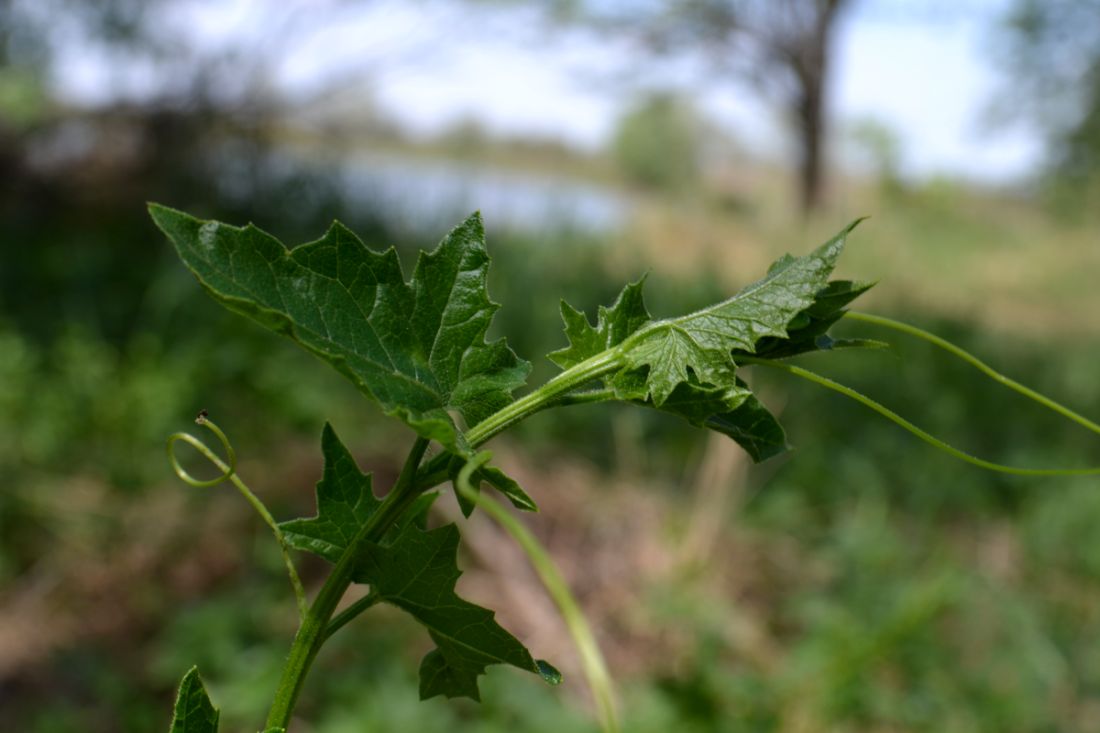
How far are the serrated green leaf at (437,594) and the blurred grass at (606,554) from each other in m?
1.71

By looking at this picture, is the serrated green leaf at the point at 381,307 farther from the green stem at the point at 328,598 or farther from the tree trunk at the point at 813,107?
the tree trunk at the point at 813,107

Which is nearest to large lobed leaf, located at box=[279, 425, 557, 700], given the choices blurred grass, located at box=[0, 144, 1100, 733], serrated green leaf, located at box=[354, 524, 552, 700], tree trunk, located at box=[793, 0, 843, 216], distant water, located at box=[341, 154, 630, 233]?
serrated green leaf, located at box=[354, 524, 552, 700]

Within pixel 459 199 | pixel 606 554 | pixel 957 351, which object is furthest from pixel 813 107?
pixel 957 351

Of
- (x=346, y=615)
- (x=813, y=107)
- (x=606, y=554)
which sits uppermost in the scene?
(x=813, y=107)

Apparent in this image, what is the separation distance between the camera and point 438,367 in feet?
1.28

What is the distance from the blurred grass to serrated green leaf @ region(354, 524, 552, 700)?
1713 millimetres

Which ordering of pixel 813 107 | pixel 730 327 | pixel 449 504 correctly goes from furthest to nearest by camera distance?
pixel 813 107 → pixel 449 504 → pixel 730 327

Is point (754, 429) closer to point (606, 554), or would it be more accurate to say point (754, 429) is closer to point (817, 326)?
point (817, 326)

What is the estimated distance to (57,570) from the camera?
8.71 ft

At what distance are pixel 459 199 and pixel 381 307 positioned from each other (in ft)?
19.8

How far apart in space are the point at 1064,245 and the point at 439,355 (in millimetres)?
13026

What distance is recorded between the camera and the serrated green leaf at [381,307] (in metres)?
0.34

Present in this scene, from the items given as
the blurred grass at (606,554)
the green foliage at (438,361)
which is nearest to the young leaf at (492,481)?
the green foliage at (438,361)

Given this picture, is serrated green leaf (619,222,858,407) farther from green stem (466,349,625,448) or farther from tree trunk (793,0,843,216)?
tree trunk (793,0,843,216)
